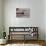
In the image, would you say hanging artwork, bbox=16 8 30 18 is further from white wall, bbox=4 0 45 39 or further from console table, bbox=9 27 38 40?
console table, bbox=9 27 38 40

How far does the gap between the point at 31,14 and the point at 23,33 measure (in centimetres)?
56

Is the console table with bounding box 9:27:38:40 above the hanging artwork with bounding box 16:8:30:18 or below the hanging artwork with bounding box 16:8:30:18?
below

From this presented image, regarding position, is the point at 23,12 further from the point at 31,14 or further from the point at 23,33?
the point at 23,33

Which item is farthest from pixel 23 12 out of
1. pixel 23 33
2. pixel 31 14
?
pixel 23 33

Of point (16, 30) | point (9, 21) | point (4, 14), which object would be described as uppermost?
point (4, 14)

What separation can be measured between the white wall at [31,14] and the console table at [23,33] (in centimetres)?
11

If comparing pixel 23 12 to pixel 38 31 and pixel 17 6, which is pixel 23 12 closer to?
pixel 17 6

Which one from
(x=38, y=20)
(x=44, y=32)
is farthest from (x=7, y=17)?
(x=44, y=32)

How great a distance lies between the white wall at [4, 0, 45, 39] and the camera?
3102mm

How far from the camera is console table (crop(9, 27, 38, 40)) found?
3.02m

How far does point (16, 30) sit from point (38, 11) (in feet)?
2.58

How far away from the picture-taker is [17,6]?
10.2ft

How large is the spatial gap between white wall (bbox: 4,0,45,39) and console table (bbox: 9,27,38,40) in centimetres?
11

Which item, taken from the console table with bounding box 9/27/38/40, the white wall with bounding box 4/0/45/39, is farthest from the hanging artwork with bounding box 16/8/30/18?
the console table with bounding box 9/27/38/40
